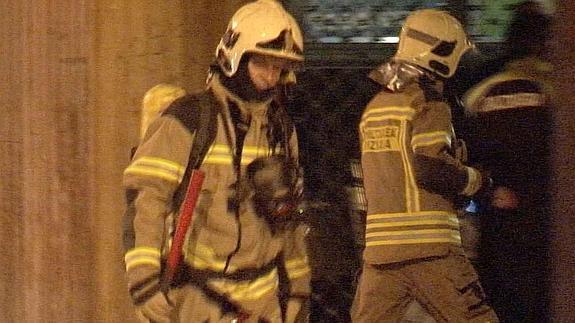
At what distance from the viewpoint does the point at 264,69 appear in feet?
13.9

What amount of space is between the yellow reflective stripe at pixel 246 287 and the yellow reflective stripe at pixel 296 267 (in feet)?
0.42

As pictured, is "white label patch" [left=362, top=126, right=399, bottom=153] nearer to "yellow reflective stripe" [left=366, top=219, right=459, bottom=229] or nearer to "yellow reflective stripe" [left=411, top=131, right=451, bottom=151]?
"yellow reflective stripe" [left=411, top=131, right=451, bottom=151]

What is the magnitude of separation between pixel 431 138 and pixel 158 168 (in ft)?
4.88

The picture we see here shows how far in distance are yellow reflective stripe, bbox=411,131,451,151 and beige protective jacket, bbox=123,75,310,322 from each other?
0.95 m

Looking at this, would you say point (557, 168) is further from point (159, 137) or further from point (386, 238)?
point (386, 238)

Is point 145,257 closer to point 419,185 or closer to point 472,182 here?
point 419,185

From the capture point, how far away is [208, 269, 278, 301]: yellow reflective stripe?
4.20 metres

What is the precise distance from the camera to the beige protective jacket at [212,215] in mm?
3975

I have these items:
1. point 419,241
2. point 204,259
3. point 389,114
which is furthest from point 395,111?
point 204,259

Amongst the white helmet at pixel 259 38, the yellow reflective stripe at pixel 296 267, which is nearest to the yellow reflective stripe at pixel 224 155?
the white helmet at pixel 259 38

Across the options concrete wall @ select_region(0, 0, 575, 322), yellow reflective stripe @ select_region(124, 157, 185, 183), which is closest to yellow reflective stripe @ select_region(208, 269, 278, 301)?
yellow reflective stripe @ select_region(124, 157, 185, 183)

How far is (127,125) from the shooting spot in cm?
500

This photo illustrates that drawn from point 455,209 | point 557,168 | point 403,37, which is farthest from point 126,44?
point 557,168

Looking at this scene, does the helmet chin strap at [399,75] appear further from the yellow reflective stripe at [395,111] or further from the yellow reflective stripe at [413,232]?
the yellow reflective stripe at [413,232]
